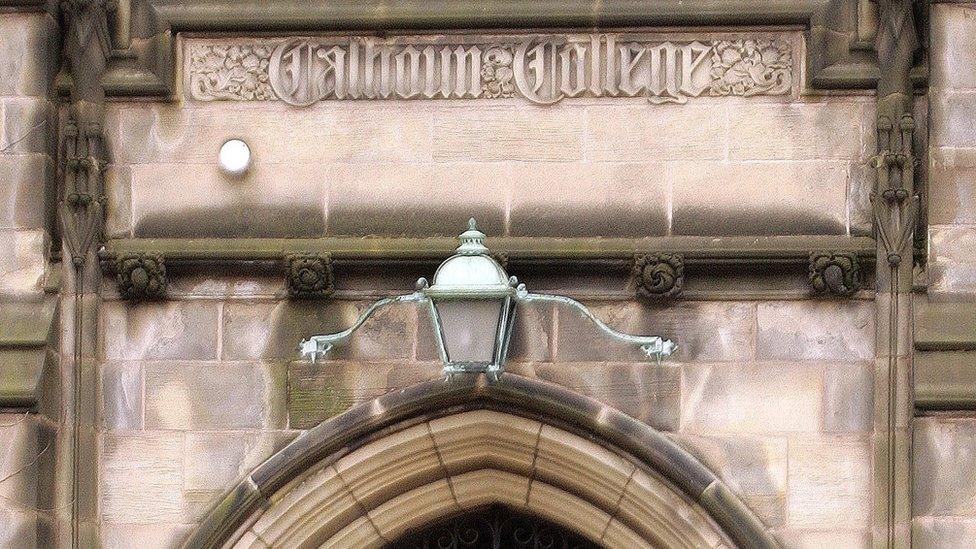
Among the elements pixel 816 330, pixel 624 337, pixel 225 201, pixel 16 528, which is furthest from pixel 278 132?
pixel 816 330

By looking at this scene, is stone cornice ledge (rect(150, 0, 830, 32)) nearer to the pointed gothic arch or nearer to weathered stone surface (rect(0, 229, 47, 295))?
weathered stone surface (rect(0, 229, 47, 295))

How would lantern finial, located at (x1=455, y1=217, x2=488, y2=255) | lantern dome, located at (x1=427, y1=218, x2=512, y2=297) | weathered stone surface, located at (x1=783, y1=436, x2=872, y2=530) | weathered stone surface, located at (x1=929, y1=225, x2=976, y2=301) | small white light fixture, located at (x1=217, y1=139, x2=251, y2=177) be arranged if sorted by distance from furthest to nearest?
small white light fixture, located at (x1=217, y1=139, x2=251, y2=177) < weathered stone surface, located at (x1=783, y1=436, x2=872, y2=530) < weathered stone surface, located at (x1=929, y1=225, x2=976, y2=301) < lantern finial, located at (x1=455, y1=217, x2=488, y2=255) < lantern dome, located at (x1=427, y1=218, x2=512, y2=297)

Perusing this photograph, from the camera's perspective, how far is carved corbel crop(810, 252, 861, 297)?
12.2 meters

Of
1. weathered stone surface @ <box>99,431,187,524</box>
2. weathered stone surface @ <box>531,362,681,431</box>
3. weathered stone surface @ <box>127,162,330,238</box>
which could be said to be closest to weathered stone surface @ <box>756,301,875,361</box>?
weathered stone surface @ <box>531,362,681,431</box>

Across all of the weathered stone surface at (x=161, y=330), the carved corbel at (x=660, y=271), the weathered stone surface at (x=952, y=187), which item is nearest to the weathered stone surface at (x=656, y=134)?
the carved corbel at (x=660, y=271)

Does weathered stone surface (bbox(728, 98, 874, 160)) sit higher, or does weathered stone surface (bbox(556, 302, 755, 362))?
weathered stone surface (bbox(728, 98, 874, 160))

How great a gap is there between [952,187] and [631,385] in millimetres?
1714

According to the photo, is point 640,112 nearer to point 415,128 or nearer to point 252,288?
point 415,128

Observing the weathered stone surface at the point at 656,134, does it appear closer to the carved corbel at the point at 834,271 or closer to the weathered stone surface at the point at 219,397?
the carved corbel at the point at 834,271

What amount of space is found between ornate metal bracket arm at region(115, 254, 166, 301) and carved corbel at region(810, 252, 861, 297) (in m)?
3.01

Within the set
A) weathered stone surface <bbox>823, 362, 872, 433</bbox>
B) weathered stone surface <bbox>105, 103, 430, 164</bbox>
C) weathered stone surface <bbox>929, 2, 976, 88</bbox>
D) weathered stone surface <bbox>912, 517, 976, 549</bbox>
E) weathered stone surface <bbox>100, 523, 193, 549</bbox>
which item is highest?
weathered stone surface <bbox>929, 2, 976, 88</bbox>

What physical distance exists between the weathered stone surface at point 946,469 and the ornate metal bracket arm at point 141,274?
357 cm

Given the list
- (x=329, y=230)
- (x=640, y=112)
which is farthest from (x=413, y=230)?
(x=640, y=112)

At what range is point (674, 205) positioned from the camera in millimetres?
12391
